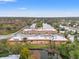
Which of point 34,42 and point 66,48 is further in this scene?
point 34,42

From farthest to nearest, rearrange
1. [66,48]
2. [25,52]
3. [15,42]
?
[15,42]
[66,48]
[25,52]

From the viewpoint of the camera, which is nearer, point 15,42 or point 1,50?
point 1,50

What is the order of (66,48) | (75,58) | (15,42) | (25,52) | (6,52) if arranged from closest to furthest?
(75,58)
(25,52)
(66,48)
(6,52)
(15,42)

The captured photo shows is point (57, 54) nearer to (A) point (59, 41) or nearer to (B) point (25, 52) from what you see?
(B) point (25, 52)

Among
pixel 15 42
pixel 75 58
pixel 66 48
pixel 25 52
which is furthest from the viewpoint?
pixel 15 42

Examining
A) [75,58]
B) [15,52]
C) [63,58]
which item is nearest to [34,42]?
[15,52]

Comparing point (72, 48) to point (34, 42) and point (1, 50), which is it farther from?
point (34, 42)

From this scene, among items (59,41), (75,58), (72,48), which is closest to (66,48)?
(72,48)

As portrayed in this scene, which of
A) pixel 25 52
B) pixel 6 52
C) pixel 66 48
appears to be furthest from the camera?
pixel 6 52
